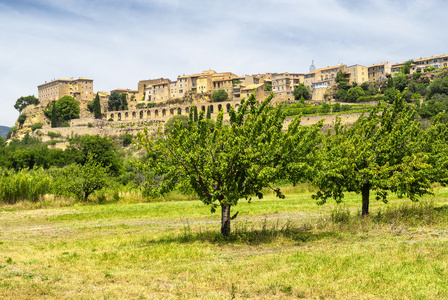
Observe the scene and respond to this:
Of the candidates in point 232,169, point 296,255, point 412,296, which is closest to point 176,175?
point 232,169

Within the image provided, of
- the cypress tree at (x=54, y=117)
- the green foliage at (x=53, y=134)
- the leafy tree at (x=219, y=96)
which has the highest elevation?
the leafy tree at (x=219, y=96)

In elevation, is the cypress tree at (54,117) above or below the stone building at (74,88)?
A: below

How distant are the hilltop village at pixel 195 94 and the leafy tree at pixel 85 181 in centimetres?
8391

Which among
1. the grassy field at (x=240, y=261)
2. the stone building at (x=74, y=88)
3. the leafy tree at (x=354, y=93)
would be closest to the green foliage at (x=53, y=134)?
the stone building at (x=74, y=88)

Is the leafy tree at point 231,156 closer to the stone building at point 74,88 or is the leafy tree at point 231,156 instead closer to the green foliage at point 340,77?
the green foliage at point 340,77

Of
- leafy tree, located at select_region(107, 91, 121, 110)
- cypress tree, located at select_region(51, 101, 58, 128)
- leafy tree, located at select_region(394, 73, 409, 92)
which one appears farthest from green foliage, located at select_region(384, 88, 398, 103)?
cypress tree, located at select_region(51, 101, 58, 128)

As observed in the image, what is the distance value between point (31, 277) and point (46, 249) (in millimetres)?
3960

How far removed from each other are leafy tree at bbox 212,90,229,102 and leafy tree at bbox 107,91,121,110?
36.1 metres

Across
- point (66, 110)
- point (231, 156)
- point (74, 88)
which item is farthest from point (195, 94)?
point (231, 156)

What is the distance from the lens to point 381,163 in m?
16.6

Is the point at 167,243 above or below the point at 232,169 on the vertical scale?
below

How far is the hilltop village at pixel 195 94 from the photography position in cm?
12812

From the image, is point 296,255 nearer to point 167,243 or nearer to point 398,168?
point 167,243

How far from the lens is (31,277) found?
32.1ft
